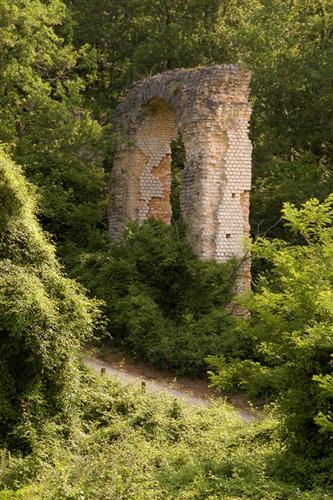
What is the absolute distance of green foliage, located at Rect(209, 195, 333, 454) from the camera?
8.89 metres

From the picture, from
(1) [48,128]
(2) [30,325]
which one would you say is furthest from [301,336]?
(1) [48,128]

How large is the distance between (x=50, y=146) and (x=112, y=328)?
438 centimetres

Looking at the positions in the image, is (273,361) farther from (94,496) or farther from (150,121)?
(150,121)

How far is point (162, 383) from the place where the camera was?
1555 centimetres

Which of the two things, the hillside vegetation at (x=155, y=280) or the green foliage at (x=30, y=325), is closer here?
the hillside vegetation at (x=155, y=280)

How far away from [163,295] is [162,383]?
2.90 metres

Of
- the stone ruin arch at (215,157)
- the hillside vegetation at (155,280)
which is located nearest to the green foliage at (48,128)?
the hillside vegetation at (155,280)

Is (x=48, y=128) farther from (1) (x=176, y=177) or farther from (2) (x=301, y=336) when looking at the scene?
(2) (x=301, y=336)

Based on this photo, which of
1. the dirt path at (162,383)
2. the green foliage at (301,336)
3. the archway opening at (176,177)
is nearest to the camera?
the green foliage at (301,336)

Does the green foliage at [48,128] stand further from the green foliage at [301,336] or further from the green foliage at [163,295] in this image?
the green foliage at [301,336]

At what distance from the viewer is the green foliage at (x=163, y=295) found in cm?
1611

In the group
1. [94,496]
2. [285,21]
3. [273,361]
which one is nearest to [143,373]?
[273,361]

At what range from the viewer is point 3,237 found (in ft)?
37.7

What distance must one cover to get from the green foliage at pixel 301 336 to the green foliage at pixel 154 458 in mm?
490
